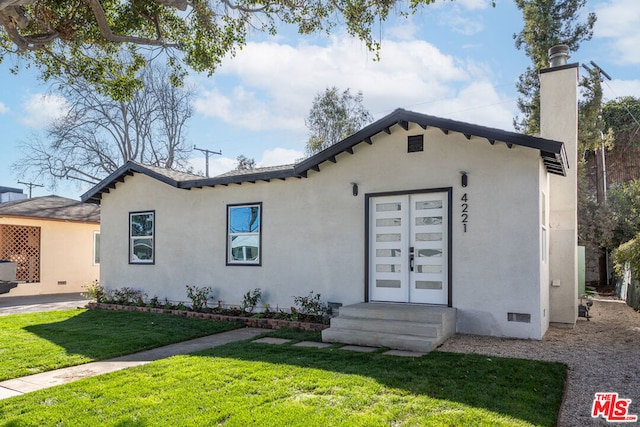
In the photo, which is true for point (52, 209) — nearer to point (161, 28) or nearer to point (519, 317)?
Answer: point (161, 28)

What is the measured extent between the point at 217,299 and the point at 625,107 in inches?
863

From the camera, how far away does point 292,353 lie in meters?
6.41

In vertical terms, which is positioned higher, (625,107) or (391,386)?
(625,107)

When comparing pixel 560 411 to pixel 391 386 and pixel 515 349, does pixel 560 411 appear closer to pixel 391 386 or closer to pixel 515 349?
pixel 391 386

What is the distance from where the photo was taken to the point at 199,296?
1051 centimetres

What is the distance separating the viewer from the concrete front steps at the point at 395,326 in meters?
6.68

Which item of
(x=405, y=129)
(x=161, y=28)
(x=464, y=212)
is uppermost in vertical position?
(x=161, y=28)

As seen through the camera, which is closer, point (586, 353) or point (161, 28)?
point (586, 353)

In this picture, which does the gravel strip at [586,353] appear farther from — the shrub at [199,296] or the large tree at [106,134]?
the large tree at [106,134]

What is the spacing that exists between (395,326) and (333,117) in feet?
77.9

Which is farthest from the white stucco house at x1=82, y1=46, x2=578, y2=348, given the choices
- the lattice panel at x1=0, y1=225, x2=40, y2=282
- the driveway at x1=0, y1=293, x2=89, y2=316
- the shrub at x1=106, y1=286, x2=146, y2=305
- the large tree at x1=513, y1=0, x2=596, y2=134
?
the large tree at x1=513, y1=0, x2=596, y2=134

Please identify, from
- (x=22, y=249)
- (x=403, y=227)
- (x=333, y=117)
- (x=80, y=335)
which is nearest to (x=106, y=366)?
(x=80, y=335)

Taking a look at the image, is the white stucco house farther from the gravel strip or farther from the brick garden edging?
the brick garden edging

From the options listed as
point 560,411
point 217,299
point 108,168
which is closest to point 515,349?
point 560,411
